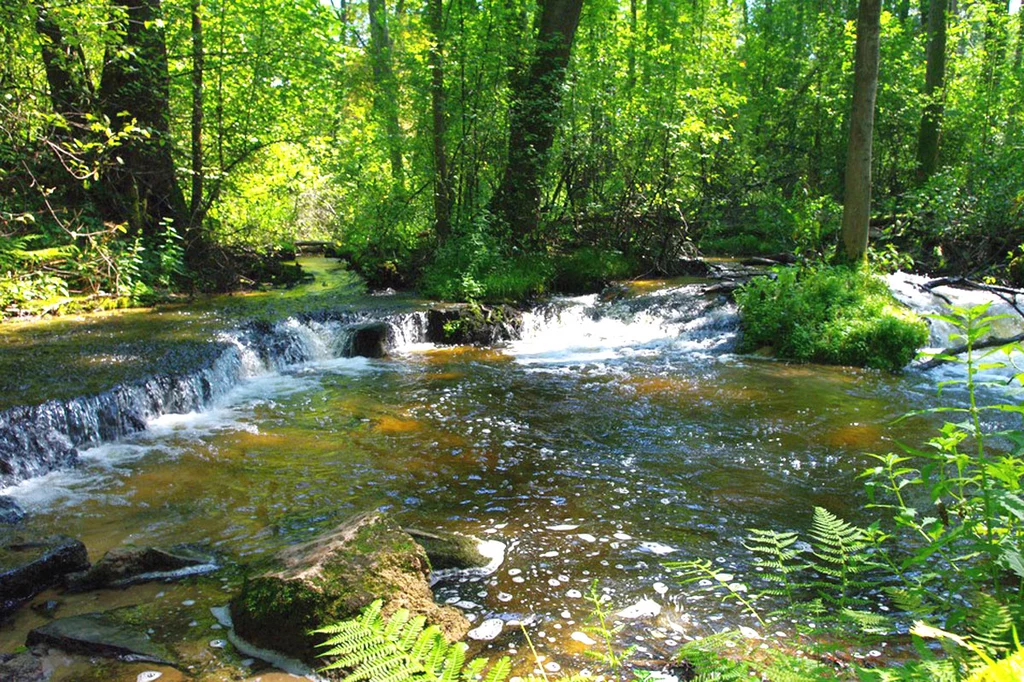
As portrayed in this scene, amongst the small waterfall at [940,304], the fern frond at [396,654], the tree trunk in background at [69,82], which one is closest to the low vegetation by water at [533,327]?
the fern frond at [396,654]

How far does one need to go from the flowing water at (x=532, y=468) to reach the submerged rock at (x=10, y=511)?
20 centimetres

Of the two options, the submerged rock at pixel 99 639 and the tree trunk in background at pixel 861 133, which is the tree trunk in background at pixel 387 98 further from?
the submerged rock at pixel 99 639

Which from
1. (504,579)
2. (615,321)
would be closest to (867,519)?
(504,579)

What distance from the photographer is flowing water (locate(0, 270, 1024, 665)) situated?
14.8ft

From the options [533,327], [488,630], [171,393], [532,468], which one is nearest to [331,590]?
[488,630]

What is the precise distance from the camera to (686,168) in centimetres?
1552

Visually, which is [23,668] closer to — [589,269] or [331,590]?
[331,590]

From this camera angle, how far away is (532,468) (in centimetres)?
645

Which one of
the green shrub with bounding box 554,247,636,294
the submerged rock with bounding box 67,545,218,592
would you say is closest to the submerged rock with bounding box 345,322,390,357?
the green shrub with bounding box 554,247,636,294

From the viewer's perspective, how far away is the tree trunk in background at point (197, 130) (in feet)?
42.6

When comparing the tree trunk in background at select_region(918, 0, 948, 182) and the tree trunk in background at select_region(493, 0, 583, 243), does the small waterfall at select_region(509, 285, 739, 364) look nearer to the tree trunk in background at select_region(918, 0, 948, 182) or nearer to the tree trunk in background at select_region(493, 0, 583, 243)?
the tree trunk in background at select_region(493, 0, 583, 243)

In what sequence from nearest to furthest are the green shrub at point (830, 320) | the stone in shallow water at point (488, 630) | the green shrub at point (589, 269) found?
the stone in shallow water at point (488, 630) < the green shrub at point (830, 320) < the green shrub at point (589, 269)

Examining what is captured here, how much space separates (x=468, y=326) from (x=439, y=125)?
502 centimetres

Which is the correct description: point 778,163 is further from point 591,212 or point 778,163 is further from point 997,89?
point 591,212
